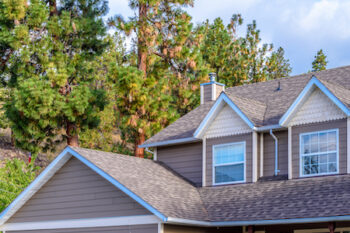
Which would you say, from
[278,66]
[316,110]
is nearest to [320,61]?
[278,66]

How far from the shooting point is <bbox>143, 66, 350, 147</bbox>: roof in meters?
18.6

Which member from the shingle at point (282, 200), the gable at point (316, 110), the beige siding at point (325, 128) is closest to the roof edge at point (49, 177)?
the shingle at point (282, 200)

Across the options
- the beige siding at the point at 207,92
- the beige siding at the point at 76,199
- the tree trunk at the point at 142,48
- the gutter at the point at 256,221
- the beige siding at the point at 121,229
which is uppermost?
the tree trunk at the point at 142,48

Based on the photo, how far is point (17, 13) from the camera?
29625 millimetres

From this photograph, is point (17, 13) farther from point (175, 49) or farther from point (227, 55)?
point (227, 55)

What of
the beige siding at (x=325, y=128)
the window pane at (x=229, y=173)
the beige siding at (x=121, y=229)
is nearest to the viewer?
the beige siding at (x=121, y=229)

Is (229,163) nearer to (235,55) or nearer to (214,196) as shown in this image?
(214,196)

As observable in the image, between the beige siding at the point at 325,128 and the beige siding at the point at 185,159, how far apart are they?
364 centimetres

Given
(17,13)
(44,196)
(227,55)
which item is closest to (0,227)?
(44,196)

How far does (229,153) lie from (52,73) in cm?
1380

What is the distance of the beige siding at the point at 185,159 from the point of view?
19812mm

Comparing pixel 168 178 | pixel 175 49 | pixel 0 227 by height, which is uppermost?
pixel 175 49

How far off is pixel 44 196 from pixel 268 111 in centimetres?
789

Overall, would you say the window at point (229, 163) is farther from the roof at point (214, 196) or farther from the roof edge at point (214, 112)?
the roof edge at point (214, 112)
